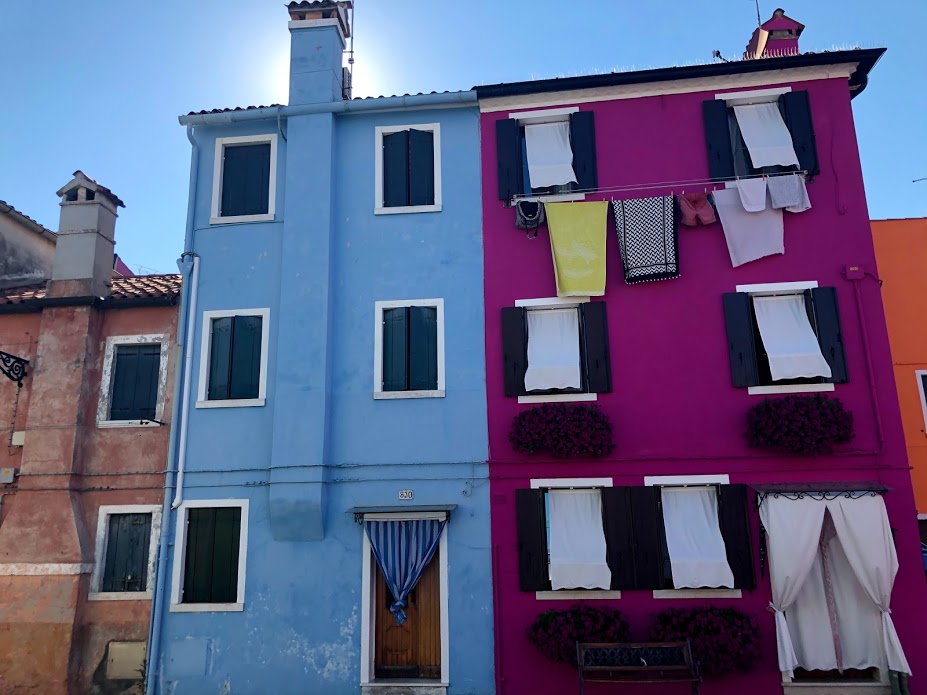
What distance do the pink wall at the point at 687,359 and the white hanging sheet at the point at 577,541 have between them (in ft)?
1.19

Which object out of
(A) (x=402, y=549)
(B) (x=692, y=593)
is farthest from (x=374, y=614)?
(B) (x=692, y=593)

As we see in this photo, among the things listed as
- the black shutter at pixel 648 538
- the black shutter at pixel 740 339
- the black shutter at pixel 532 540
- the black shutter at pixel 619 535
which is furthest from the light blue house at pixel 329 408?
the black shutter at pixel 740 339

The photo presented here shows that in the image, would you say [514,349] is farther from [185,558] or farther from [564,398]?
[185,558]

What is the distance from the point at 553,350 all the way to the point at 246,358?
5.06m

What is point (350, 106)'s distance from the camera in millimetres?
13672

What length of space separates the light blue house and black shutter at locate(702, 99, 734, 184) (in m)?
3.89

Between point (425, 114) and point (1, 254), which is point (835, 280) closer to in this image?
point (425, 114)

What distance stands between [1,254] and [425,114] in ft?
31.8

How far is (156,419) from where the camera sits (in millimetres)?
13008

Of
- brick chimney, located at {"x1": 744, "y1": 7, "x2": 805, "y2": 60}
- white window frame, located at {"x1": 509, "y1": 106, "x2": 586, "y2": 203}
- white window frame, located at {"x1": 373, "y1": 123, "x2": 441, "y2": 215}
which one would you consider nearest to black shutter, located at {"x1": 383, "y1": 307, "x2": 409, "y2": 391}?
white window frame, located at {"x1": 373, "y1": 123, "x2": 441, "y2": 215}

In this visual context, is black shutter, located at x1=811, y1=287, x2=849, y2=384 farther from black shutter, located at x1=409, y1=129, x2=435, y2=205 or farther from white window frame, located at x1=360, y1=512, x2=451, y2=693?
black shutter, located at x1=409, y1=129, x2=435, y2=205

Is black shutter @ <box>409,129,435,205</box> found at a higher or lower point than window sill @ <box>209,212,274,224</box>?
higher

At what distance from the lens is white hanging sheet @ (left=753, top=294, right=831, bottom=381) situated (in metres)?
11.7

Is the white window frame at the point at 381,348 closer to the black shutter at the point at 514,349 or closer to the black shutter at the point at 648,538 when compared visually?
the black shutter at the point at 514,349
